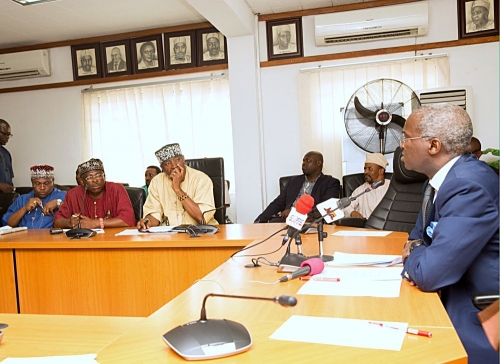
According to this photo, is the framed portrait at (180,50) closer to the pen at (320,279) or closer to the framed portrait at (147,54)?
the framed portrait at (147,54)

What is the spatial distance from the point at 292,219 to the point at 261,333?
0.69 metres

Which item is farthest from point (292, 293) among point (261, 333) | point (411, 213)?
point (411, 213)

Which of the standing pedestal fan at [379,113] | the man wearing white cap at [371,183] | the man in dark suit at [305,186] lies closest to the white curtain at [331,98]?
the standing pedestal fan at [379,113]

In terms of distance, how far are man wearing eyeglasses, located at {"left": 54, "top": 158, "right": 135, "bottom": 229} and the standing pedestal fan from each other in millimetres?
2246

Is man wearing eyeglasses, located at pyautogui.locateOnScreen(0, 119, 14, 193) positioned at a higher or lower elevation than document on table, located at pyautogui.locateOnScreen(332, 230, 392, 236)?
higher

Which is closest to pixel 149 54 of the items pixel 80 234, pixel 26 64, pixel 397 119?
pixel 26 64

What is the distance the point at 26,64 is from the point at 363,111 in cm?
396

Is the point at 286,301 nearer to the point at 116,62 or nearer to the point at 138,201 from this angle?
the point at 138,201

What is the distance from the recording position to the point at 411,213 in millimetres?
2766

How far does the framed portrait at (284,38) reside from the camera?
5.16 meters

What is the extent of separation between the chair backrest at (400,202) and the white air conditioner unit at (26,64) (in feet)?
15.2

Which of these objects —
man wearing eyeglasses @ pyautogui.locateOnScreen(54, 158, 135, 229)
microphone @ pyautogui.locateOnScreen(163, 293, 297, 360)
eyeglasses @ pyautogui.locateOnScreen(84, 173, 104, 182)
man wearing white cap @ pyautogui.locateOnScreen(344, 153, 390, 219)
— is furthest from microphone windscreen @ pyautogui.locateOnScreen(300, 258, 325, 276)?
man wearing white cap @ pyautogui.locateOnScreen(344, 153, 390, 219)

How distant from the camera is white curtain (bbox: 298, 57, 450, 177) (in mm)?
5009

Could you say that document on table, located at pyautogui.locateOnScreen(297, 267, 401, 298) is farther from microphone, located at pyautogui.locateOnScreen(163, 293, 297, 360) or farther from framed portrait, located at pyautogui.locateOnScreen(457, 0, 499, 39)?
framed portrait, located at pyautogui.locateOnScreen(457, 0, 499, 39)
